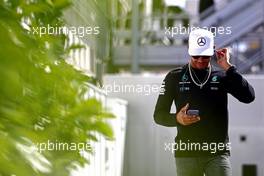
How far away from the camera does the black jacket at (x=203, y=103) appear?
3244 mm

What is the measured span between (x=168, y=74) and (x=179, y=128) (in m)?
0.33

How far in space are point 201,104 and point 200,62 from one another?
0.20 m

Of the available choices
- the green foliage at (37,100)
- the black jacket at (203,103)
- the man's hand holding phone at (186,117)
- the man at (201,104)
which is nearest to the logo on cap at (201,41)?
the man at (201,104)

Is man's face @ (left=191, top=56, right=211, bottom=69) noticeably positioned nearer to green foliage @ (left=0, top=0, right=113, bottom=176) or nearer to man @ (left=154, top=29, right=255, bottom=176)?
man @ (left=154, top=29, right=255, bottom=176)

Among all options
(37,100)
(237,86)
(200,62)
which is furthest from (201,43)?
(37,100)

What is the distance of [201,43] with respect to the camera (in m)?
3.35

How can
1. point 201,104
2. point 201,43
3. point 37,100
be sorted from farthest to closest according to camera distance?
point 201,43
point 201,104
point 37,100

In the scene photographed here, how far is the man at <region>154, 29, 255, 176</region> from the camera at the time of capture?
324cm

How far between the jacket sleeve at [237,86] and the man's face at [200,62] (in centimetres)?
13

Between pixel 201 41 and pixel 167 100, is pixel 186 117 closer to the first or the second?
pixel 167 100

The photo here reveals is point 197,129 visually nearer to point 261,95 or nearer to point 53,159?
point 261,95

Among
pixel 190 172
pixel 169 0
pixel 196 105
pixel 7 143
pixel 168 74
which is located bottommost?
pixel 7 143

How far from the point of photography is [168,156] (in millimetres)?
3734

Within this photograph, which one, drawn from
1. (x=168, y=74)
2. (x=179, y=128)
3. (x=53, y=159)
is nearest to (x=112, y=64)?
(x=168, y=74)
